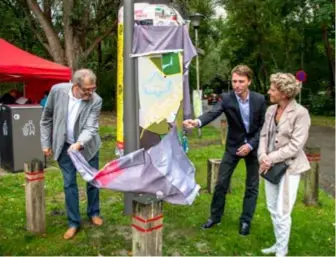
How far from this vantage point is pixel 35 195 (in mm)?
4434

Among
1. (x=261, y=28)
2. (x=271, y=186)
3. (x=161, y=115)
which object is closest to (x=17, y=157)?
(x=161, y=115)

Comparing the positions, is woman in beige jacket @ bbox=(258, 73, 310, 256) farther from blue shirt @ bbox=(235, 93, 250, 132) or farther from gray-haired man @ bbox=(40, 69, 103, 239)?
gray-haired man @ bbox=(40, 69, 103, 239)

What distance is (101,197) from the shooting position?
5.98 metres

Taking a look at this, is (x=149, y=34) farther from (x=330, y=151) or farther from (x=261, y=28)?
(x=261, y=28)

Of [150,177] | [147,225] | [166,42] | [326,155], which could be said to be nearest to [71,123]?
[150,177]

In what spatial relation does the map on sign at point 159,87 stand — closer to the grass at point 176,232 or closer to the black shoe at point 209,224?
the grass at point 176,232

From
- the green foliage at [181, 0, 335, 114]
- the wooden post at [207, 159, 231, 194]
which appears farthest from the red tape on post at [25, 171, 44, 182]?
the green foliage at [181, 0, 335, 114]

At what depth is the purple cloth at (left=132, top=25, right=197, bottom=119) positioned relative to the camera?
5.09 metres

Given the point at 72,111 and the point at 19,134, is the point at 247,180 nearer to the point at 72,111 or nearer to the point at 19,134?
the point at 72,111

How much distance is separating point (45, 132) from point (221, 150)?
6.98 m

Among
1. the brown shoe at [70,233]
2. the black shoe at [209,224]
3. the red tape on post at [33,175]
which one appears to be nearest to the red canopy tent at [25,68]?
the red tape on post at [33,175]

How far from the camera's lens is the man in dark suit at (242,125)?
4238 millimetres

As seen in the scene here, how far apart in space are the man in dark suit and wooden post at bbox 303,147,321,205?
147cm

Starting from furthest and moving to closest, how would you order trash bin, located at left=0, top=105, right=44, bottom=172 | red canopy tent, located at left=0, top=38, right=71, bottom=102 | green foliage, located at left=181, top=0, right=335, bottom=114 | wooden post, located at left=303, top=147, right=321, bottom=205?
green foliage, located at left=181, top=0, right=335, bottom=114 → red canopy tent, located at left=0, top=38, right=71, bottom=102 → trash bin, located at left=0, top=105, right=44, bottom=172 → wooden post, located at left=303, top=147, right=321, bottom=205
